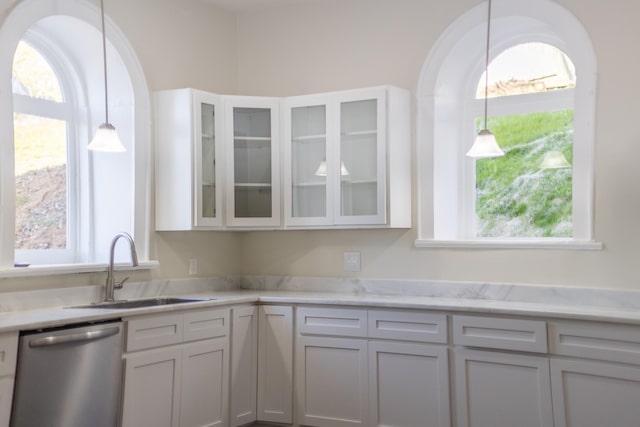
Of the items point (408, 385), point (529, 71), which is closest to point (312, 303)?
point (408, 385)

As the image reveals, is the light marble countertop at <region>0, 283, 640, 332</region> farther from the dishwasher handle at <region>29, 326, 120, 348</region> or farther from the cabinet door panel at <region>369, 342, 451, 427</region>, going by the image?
the cabinet door panel at <region>369, 342, 451, 427</region>

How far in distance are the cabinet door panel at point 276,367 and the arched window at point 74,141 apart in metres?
0.86

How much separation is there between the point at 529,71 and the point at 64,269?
9.41 ft

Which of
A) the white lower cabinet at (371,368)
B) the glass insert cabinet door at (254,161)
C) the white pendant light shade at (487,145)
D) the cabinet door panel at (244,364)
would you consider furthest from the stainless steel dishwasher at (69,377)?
the white pendant light shade at (487,145)

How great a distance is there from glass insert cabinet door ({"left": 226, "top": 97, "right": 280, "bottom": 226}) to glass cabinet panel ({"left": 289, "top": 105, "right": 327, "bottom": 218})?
115 millimetres

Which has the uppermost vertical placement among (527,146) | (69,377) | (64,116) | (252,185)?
(64,116)

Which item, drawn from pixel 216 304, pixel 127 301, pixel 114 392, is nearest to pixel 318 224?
pixel 216 304

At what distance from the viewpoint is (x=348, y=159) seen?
375 cm

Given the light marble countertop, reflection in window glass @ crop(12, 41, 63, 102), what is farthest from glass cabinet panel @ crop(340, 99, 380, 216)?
reflection in window glass @ crop(12, 41, 63, 102)

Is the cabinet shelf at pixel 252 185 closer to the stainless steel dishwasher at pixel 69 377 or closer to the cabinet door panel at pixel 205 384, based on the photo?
the cabinet door panel at pixel 205 384

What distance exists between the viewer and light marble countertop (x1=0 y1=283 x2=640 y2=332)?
2676 millimetres

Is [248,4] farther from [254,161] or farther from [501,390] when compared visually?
[501,390]

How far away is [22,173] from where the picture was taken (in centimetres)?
339

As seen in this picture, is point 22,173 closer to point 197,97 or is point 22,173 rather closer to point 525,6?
point 197,97
